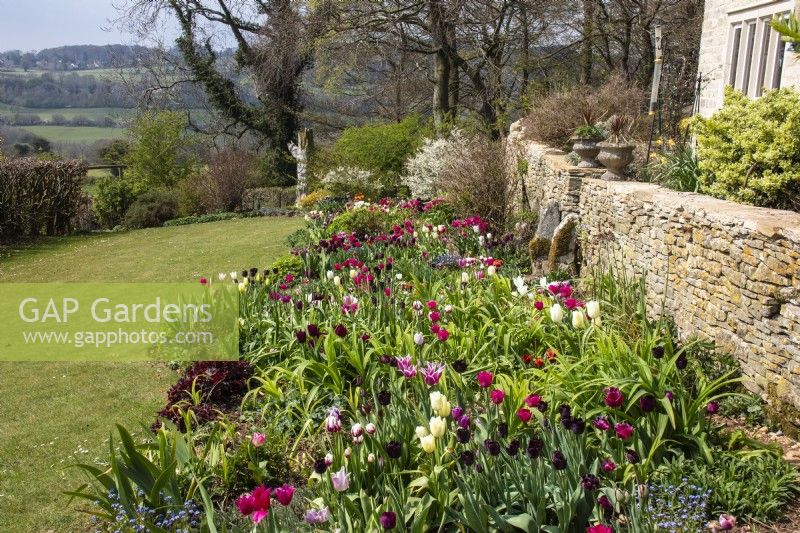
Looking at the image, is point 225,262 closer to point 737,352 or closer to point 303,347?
point 303,347

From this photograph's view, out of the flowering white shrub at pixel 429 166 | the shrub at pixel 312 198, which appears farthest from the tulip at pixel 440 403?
the shrub at pixel 312 198

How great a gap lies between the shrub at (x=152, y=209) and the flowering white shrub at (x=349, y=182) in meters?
5.76

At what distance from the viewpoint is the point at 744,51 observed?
979 centimetres

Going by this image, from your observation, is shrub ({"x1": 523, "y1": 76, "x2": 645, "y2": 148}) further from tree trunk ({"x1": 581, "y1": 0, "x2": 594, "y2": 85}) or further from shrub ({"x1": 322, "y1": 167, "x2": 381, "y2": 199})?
tree trunk ({"x1": 581, "y1": 0, "x2": 594, "y2": 85})

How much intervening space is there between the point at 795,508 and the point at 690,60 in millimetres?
16473

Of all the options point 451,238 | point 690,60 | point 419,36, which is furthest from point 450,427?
point 690,60

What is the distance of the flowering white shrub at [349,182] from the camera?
50.4 feet

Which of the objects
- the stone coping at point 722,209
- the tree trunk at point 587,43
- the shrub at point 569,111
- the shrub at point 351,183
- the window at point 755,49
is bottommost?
the shrub at point 351,183

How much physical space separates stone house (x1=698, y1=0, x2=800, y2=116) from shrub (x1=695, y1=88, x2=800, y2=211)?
296cm

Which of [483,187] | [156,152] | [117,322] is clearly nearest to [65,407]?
[117,322]

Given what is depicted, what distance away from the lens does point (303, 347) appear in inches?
193

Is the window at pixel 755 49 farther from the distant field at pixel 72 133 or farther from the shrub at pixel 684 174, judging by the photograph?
the distant field at pixel 72 133

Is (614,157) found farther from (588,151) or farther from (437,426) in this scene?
(437,426)

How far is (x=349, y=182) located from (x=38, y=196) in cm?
702
